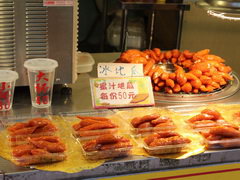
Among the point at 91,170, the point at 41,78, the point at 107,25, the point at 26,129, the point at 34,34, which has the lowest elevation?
the point at 107,25

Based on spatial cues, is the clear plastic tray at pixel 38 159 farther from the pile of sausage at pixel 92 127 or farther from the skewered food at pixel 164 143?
the skewered food at pixel 164 143

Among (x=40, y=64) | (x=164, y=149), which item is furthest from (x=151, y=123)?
(x=40, y=64)

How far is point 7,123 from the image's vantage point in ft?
8.18

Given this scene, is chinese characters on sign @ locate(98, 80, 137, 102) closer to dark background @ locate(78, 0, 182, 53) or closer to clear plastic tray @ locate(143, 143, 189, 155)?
clear plastic tray @ locate(143, 143, 189, 155)

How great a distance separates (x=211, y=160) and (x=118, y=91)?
76 centimetres

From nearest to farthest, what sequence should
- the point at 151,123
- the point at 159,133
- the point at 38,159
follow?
1. the point at 38,159
2. the point at 159,133
3. the point at 151,123

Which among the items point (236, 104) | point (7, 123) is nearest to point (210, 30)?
point (236, 104)

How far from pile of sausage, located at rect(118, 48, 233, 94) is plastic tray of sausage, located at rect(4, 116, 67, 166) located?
0.93 meters

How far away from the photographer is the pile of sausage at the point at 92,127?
7.89ft

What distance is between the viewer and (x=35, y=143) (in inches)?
87.5

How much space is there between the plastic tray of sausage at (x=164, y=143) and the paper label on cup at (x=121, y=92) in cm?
49

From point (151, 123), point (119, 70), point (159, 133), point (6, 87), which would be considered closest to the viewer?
point (159, 133)

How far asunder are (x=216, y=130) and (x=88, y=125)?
26.6 inches

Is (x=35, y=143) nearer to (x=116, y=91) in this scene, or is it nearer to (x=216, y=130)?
(x=116, y=91)
